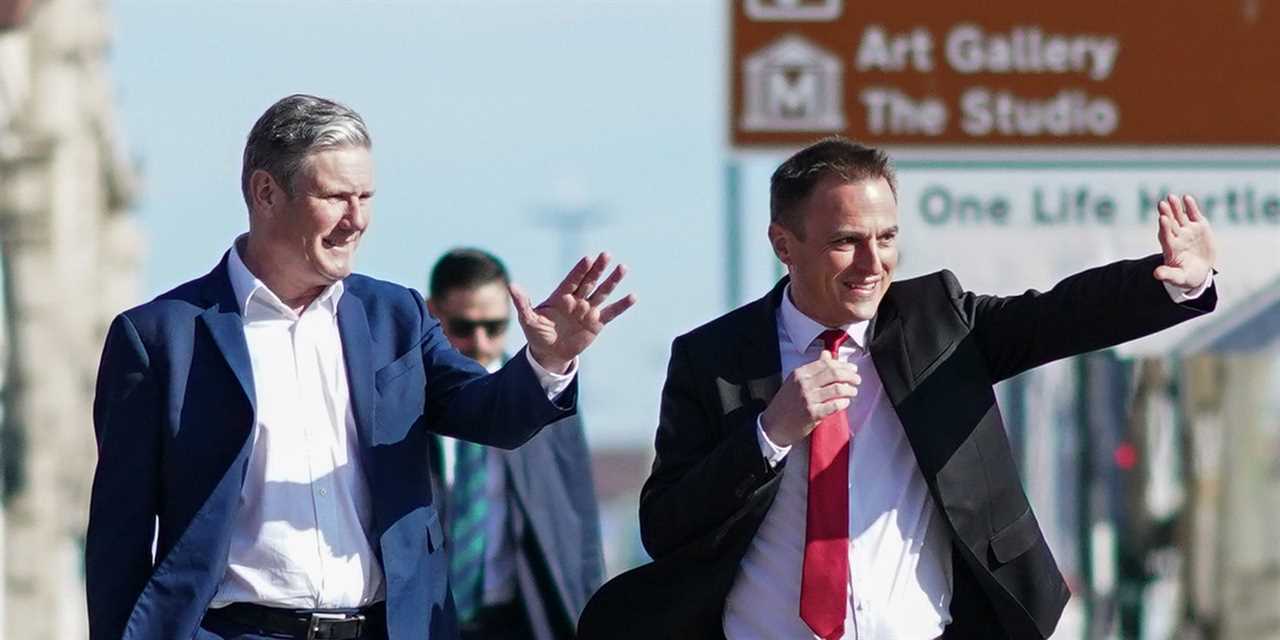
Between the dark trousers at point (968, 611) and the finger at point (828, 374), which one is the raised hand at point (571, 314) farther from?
the dark trousers at point (968, 611)

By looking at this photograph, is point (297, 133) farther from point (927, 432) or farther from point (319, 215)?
point (927, 432)

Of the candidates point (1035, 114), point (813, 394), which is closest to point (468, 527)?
point (813, 394)

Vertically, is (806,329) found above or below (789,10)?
below

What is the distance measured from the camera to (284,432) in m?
5.02

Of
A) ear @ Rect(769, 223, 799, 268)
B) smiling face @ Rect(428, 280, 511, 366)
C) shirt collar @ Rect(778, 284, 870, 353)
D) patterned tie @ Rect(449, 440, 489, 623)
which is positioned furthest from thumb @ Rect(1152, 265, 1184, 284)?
smiling face @ Rect(428, 280, 511, 366)

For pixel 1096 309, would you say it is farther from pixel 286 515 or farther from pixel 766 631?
pixel 286 515

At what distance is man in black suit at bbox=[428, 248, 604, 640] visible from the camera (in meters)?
7.11

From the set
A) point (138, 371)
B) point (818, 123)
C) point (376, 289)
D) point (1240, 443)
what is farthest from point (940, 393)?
point (1240, 443)

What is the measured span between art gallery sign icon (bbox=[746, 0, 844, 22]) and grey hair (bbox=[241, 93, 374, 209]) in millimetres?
4928

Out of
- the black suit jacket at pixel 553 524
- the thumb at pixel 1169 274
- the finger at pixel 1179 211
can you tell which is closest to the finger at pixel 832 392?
the thumb at pixel 1169 274

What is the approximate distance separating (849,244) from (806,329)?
0.24 m

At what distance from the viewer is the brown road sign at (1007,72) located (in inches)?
392

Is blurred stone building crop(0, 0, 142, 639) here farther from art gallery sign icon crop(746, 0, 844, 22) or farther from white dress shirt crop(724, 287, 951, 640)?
white dress shirt crop(724, 287, 951, 640)

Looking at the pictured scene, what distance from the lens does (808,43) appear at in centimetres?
997
